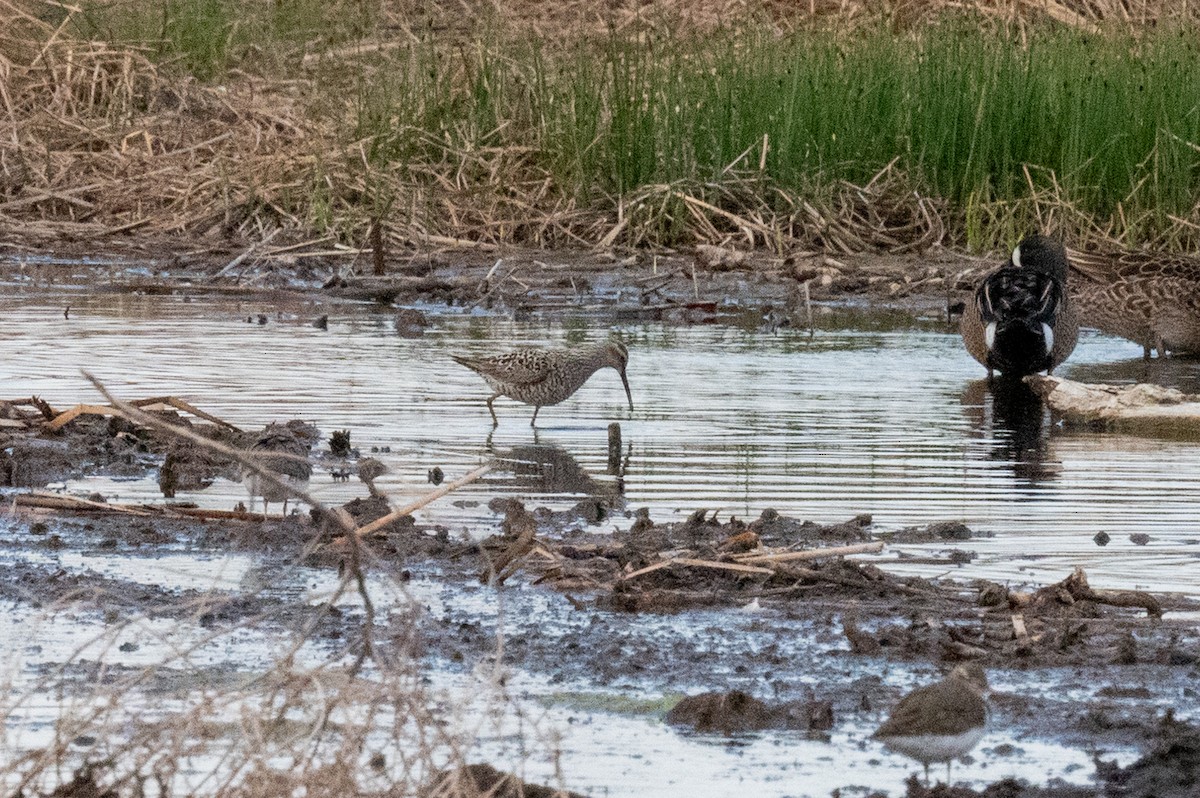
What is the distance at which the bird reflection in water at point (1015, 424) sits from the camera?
877 cm

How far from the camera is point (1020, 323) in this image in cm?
1169

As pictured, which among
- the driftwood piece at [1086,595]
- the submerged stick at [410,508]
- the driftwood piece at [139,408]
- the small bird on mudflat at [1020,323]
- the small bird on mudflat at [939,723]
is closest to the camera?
the small bird on mudflat at [939,723]

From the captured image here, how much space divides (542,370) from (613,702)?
15.7 ft

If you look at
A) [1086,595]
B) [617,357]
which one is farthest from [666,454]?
[1086,595]

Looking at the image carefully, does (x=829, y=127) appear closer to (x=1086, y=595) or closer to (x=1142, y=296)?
(x=1142, y=296)

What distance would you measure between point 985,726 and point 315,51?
1838 cm

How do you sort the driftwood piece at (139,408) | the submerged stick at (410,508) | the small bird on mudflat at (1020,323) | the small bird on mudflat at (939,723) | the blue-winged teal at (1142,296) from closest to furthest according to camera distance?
the small bird on mudflat at (939,723)
the submerged stick at (410,508)
the driftwood piece at (139,408)
the small bird on mudflat at (1020,323)
the blue-winged teal at (1142,296)

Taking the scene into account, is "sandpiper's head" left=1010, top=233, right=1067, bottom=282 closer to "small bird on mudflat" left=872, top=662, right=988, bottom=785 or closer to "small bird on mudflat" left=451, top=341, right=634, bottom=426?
"small bird on mudflat" left=451, top=341, right=634, bottom=426

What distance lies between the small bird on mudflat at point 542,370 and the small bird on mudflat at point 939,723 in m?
5.52

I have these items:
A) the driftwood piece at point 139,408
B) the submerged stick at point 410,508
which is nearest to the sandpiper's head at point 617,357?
the driftwood piece at point 139,408

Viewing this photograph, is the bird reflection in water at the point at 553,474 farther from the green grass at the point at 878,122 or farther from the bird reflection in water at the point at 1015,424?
the green grass at the point at 878,122

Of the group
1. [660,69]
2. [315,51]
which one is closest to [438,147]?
[660,69]

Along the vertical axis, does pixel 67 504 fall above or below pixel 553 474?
above

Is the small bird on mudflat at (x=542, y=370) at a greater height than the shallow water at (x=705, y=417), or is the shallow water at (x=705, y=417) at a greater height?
the small bird on mudflat at (x=542, y=370)
